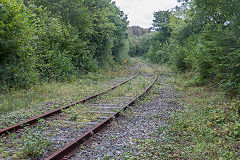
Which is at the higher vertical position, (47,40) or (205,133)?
(47,40)

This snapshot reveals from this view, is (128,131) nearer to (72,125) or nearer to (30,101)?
(72,125)

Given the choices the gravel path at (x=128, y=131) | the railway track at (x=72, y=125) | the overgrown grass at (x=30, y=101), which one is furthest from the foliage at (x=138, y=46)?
the railway track at (x=72, y=125)

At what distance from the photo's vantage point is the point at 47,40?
12344 mm

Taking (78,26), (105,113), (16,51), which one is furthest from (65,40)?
(105,113)

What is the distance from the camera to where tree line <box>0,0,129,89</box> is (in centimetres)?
879

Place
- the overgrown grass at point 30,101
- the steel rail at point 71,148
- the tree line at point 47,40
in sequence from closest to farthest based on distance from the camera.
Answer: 1. the steel rail at point 71,148
2. the overgrown grass at point 30,101
3. the tree line at point 47,40

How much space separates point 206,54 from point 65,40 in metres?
9.25

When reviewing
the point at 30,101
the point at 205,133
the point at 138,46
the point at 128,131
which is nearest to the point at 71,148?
the point at 128,131

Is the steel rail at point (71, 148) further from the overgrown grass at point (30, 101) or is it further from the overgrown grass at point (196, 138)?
the overgrown grass at point (30, 101)

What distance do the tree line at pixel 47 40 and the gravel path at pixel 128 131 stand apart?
5770 mm

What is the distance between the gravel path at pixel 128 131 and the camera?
160 inches

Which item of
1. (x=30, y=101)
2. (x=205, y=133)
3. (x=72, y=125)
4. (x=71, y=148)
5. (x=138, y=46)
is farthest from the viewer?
(x=138, y=46)

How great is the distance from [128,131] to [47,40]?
30.8 ft

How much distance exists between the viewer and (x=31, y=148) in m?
3.66
